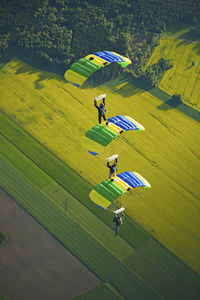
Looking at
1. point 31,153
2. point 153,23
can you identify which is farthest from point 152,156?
point 153,23

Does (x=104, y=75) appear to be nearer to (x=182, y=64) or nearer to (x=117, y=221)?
(x=182, y=64)

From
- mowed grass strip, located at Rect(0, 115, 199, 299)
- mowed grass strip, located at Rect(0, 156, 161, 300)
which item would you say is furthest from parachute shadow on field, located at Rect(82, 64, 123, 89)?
mowed grass strip, located at Rect(0, 156, 161, 300)

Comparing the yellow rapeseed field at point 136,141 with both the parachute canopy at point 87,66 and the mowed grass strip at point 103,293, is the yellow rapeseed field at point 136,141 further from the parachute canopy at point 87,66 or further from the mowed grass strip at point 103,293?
the parachute canopy at point 87,66

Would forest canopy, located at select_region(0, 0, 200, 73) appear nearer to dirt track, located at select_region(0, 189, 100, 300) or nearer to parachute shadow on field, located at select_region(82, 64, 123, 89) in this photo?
parachute shadow on field, located at select_region(82, 64, 123, 89)

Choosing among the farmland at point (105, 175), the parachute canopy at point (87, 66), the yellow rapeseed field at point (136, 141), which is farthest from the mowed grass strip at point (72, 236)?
the parachute canopy at point (87, 66)

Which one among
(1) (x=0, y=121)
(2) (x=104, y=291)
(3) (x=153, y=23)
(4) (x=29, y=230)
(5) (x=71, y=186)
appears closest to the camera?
(2) (x=104, y=291)

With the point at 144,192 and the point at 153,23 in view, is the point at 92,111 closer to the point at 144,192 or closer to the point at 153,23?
the point at 144,192
